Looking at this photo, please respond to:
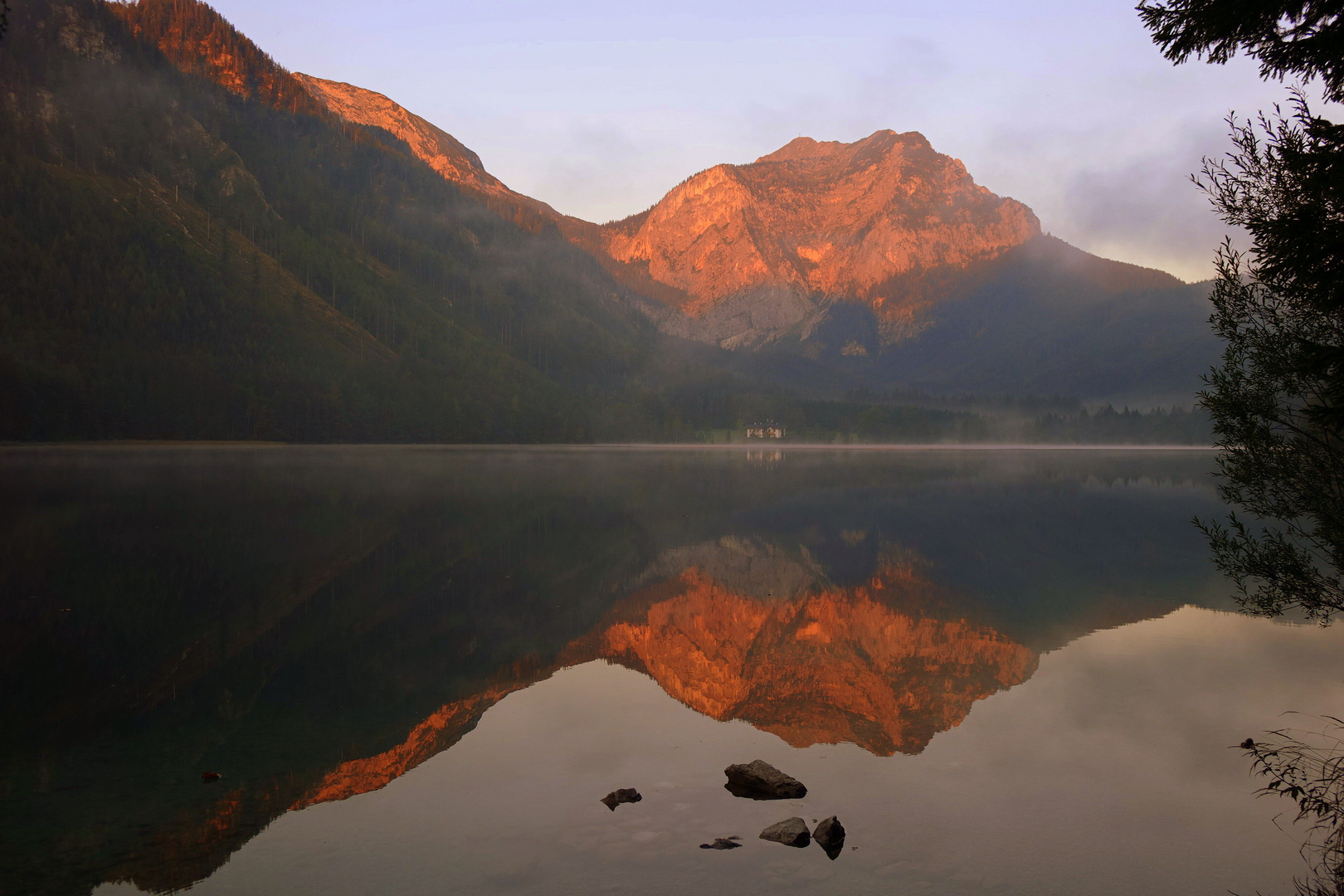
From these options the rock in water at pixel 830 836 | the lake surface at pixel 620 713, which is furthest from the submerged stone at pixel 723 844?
the rock in water at pixel 830 836

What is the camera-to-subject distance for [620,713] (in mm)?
15766

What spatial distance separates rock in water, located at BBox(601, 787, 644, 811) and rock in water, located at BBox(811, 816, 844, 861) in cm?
244

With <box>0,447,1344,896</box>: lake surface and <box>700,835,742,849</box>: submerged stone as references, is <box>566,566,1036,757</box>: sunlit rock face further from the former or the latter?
<box>700,835,742,849</box>: submerged stone

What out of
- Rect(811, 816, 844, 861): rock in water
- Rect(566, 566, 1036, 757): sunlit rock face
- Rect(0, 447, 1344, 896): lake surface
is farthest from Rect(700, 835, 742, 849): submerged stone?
Rect(566, 566, 1036, 757): sunlit rock face

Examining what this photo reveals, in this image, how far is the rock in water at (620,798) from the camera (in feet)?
37.8

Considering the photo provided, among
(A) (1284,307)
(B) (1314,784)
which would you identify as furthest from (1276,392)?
(B) (1314,784)

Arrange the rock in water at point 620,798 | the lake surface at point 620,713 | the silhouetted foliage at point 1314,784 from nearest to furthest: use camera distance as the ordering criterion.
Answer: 1. the silhouetted foliage at point 1314,784
2. the lake surface at point 620,713
3. the rock in water at point 620,798

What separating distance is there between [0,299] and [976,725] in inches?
8829

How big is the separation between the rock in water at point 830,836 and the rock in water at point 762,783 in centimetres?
120

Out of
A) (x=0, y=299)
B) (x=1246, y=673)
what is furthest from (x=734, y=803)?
(x=0, y=299)

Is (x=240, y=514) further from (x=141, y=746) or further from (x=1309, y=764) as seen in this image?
(x=1309, y=764)

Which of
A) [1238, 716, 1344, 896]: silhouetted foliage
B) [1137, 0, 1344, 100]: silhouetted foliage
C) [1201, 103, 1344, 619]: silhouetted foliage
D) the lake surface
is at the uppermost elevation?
[1137, 0, 1344, 100]: silhouetted foliage

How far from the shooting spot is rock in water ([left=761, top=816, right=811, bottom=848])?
10297mm

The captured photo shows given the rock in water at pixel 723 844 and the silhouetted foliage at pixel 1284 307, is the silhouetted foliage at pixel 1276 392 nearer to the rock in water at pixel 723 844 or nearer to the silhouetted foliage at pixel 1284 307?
the silhouetted foliage at pixel 1284 307
